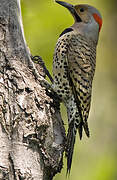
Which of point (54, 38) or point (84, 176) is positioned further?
point (84, 176)

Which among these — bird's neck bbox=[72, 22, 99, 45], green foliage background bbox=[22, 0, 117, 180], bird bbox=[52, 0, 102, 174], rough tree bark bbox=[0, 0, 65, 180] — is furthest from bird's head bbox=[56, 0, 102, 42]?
rough tree bark bbox=[0, 0, 65, 180]

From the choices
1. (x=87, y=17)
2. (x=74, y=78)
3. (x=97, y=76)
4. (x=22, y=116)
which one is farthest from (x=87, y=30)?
(x=97, y=76)

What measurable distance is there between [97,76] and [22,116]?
4.11 m

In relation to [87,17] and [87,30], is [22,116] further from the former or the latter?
[87,17]

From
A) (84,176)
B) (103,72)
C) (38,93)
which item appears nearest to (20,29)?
(38,93)

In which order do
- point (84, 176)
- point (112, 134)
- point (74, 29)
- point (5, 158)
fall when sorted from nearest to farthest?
point (5, 158) → point (74, 29) → point (84, 176) → point (112, 134)

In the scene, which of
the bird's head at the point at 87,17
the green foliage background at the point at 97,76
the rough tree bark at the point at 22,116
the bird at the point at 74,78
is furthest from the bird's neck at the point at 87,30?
the rough tree bark at the point at 22,116

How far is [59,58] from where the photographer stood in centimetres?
450

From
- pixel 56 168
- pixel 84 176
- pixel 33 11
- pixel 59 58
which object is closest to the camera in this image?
pixel 56 168

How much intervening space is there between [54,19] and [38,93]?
1761mm

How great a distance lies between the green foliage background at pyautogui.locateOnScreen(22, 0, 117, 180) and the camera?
17.6ft

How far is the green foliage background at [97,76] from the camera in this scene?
5359 millimetres

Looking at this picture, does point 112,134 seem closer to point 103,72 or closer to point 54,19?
point 103,72

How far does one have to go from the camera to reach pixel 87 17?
5.04 m
